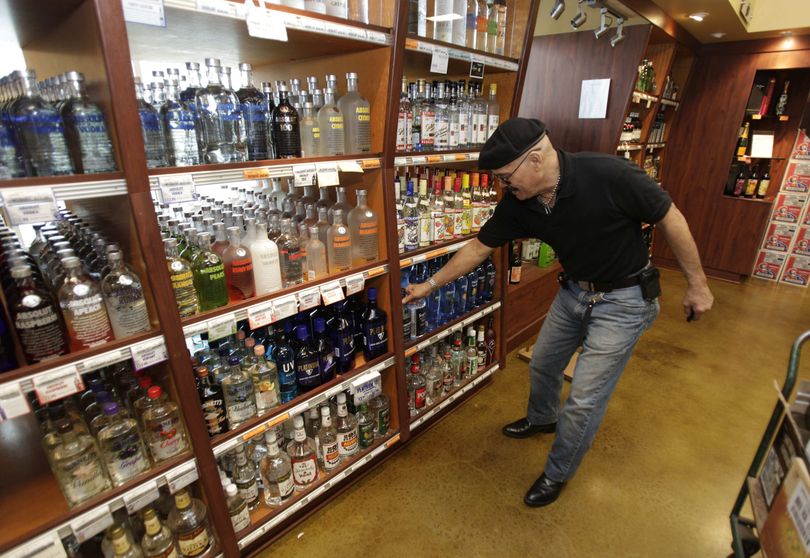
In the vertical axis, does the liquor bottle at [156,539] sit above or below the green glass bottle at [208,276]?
below

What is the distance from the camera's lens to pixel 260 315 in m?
1.51

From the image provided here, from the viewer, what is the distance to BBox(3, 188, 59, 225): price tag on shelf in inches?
38.3

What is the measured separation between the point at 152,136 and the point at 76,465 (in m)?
0.99

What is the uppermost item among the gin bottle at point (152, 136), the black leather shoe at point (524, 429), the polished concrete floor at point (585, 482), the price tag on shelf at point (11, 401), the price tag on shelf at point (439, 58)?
the price tag on shelf at point (439, 58)

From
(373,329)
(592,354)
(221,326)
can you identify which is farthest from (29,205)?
(592,354)

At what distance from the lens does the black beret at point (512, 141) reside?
5.39 feet

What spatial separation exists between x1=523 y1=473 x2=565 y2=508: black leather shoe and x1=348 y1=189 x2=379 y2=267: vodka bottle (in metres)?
1.35

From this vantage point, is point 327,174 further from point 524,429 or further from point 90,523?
point 524,429

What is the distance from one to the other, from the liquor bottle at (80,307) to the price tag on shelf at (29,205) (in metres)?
0.17

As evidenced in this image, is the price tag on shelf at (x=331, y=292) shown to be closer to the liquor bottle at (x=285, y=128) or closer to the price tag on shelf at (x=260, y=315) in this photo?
the price tag on shelf at (x=260, y=315)

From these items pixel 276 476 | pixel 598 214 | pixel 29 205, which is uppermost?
pixel 29 205

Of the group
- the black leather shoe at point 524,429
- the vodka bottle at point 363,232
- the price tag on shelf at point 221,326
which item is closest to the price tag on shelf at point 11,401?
the price tag on shelf at point 221,326

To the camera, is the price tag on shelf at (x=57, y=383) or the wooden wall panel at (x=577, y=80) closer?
the price tag on shelf at (x=57, y=383)

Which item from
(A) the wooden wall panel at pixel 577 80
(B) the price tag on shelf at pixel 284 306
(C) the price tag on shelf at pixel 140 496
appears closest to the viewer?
(C) the price tag on shelf at pixel 140 496
